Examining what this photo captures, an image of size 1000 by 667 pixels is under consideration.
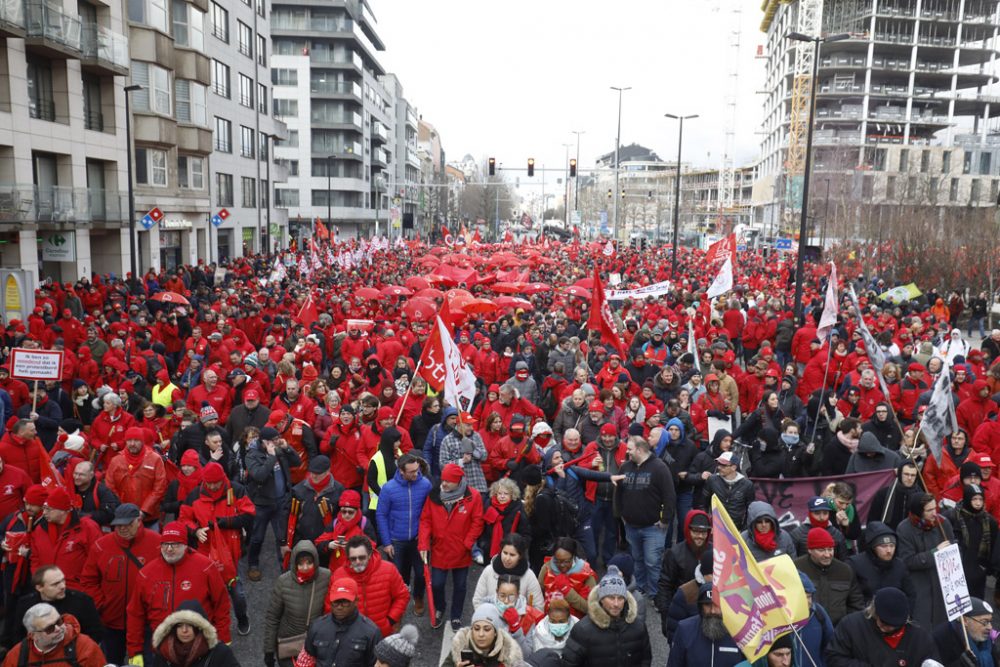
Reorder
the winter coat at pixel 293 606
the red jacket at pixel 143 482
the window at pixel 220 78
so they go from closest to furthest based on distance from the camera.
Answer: the winter coat at pixel 293 606
the red jacket at pixel 143 482
the window at pixel 220 78

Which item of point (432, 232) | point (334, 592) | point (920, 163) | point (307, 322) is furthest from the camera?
point (432, 232)

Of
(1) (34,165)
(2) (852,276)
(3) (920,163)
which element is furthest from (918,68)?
(1) (34,165)

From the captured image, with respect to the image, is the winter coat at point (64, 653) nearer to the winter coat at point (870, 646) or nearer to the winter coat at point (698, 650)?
the winter coat at point (698, 650)

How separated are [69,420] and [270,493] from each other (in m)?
3.84

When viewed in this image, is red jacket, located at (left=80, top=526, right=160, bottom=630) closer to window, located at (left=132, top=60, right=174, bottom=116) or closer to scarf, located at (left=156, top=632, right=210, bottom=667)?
scarf, located at (left=156, top=632, right=210, bottom=667)

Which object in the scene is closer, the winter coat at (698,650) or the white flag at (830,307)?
the winter coat at (698,650)

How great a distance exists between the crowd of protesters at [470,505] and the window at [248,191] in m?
33.9

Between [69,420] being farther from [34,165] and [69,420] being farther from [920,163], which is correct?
[920,163]

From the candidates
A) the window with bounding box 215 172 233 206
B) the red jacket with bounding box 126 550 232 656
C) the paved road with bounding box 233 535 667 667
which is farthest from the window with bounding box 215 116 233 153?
the red jacket with bounding box 126 550 232 656

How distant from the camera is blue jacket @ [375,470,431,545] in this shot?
729 centimetres

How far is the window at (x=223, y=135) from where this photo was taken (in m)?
41.5

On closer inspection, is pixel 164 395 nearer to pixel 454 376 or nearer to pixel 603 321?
pixel 454 376

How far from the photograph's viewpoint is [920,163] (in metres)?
81.4

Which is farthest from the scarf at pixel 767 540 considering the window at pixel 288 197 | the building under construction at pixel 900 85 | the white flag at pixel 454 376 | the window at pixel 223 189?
the building under construction at pixel 900 85
